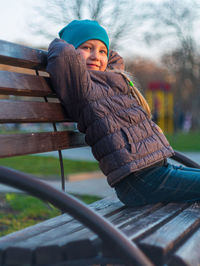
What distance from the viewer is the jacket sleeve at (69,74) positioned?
84.1 inches

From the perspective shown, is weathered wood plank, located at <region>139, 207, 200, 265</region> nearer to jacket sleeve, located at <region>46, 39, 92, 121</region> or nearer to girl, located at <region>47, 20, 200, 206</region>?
girl, located at <region>47, 20, 200, 206</region>

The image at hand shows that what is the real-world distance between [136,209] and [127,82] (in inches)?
30.6

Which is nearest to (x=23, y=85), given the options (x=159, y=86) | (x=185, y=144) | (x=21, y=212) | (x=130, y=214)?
(x=130, y=214)

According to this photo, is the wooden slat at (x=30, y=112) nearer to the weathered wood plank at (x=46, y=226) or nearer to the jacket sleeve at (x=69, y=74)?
the jacket sleeve at (x=69, y=74)

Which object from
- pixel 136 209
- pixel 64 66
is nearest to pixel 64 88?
pixel 64 66

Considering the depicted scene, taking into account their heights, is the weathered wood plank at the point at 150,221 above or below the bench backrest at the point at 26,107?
below

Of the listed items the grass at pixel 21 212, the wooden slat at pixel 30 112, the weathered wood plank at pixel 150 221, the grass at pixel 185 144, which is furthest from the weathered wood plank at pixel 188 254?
the grass at pixel 185 144

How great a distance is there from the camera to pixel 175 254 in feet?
4.55

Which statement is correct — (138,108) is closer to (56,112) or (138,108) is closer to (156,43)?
(56,112)

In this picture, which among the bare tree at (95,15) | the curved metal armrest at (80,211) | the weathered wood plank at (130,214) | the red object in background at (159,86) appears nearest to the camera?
the curved metal armrest at (80,211)

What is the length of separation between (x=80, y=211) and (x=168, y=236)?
0.38m

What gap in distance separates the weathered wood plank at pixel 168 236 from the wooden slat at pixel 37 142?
73 centimetres

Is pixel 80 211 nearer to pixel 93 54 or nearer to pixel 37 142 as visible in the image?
pixel 37 142

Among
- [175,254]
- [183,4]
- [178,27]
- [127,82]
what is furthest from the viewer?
[178,27]
